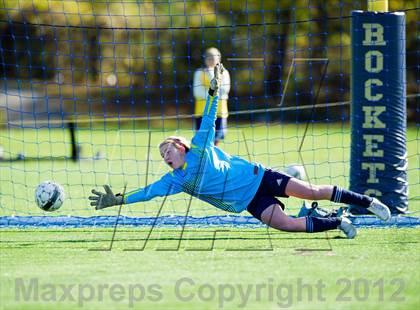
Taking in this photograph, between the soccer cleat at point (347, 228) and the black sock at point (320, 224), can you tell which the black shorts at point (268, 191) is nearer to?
the black sock at point (320, 224)

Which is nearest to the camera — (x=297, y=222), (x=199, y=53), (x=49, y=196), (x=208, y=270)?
(x=208, y=270)

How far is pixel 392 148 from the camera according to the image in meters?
9.12

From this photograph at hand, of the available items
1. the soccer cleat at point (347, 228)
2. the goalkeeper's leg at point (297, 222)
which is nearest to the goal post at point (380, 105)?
the soccer cleat at point (347, 228)

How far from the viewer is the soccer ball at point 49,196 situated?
879 centimetres

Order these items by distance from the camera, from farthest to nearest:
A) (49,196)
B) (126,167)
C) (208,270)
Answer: (126,167)
(49,196)
(208,270)

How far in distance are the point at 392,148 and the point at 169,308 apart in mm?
4287

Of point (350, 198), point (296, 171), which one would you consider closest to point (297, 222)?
point (350, 198)

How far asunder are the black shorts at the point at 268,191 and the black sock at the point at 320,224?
1.17 feet

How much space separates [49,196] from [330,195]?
2.87 metres

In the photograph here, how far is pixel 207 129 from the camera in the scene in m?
7.96

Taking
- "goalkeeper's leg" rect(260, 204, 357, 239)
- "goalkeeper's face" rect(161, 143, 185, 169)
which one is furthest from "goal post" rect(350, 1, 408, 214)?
"goalkeeper's face" rect(161, 143, 185, 169)

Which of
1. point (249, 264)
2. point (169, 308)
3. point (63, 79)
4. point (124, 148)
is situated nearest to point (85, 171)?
point (124, 148)

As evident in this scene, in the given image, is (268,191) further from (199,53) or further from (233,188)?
(199,53)

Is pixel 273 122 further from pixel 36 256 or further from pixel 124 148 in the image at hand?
pixel 36 256
